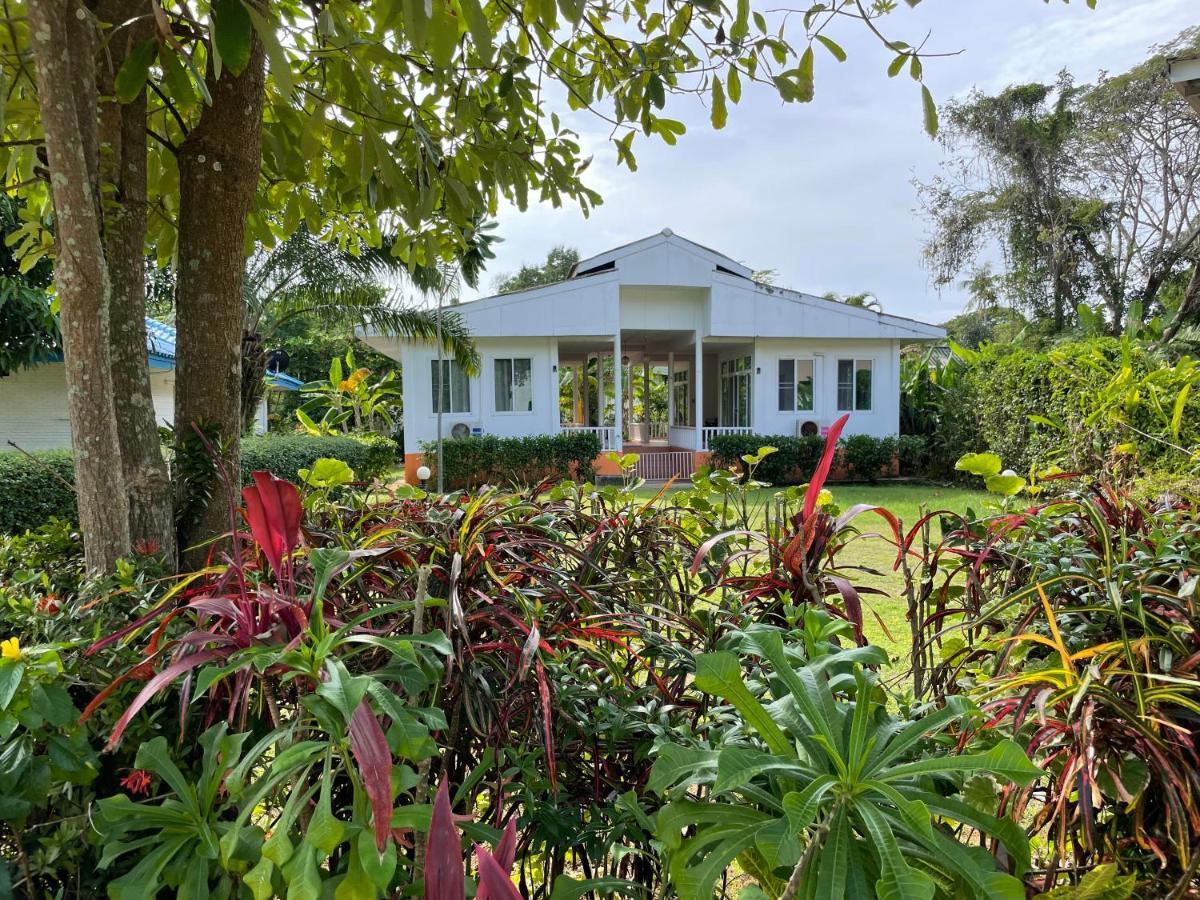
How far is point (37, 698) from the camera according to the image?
43.1 inches

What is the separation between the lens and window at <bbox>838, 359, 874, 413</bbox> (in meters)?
18.1

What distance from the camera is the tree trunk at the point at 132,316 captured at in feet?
6.63

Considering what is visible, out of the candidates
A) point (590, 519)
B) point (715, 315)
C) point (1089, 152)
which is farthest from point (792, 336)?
point (590, 519)

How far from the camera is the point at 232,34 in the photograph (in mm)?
1557

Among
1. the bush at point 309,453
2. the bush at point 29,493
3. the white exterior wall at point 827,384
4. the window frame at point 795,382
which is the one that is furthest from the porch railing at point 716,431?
the bush at point 29,493

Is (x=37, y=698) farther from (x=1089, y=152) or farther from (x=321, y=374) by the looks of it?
(x=321, y=374)

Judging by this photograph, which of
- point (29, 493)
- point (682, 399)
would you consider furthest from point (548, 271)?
point (29, 493)

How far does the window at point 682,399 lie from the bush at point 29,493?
16.4 metres

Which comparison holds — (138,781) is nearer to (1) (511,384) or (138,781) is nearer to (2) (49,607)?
(2) (49,607)

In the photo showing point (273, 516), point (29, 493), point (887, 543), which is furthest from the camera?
point (29, 493)

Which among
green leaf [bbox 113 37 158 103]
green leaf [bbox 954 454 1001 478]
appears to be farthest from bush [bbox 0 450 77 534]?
green leaf [bbox 954 454 1001 478]

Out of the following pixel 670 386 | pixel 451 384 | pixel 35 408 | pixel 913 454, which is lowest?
pixel 913 454

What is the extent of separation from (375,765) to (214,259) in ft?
6.79

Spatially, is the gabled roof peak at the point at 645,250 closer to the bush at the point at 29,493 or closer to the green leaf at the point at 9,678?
the bush at the point at 29,493
